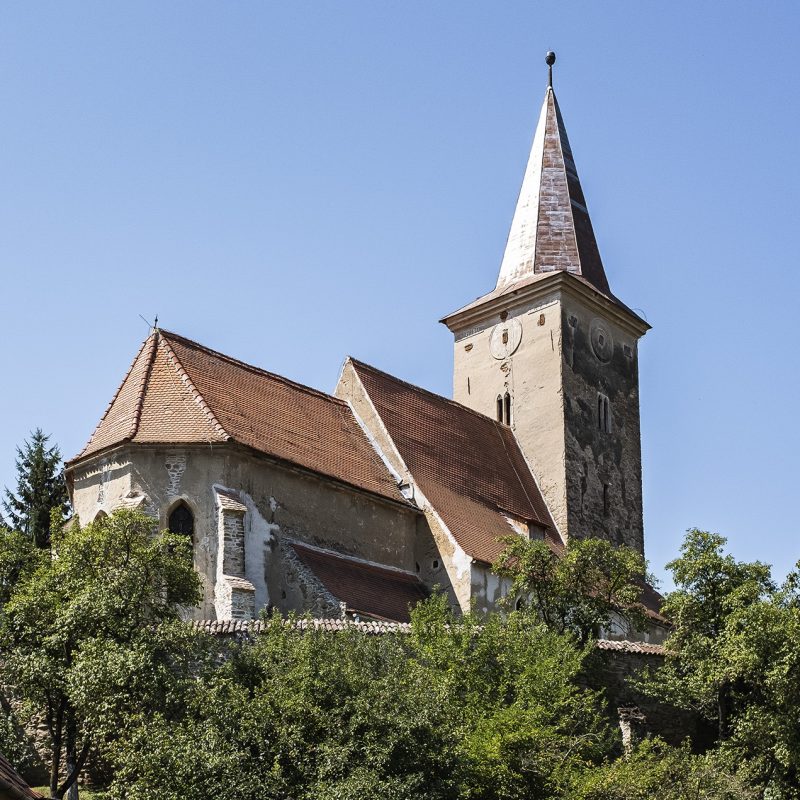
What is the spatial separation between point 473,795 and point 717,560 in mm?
8950

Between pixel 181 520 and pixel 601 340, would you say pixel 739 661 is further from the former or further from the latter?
pixel 601 340

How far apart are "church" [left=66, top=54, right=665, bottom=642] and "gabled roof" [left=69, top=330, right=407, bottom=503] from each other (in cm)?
6

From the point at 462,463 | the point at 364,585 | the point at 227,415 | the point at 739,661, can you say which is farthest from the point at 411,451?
the point at 739,661

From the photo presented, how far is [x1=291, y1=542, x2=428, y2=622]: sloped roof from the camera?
97.5 feet

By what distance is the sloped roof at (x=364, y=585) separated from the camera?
2972 cm

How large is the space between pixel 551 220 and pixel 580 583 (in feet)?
65.2

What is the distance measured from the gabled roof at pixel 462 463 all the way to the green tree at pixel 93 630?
1302 centimetres

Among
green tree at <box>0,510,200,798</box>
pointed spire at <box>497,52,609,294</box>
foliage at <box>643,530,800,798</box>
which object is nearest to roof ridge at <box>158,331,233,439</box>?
green tree at <box>0,510,200,798</box>

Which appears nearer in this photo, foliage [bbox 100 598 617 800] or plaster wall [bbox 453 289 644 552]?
foliage [bbox 100 598 617 800]

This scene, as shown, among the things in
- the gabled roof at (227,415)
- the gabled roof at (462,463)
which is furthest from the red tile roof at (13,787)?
the gabled roof at (462,463)

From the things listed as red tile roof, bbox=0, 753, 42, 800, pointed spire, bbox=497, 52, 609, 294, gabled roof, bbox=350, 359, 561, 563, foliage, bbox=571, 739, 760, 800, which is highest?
pointed spire, bbox=497, 52, 609, 294

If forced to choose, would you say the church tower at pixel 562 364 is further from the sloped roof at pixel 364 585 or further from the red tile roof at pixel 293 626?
the red tile roof at pixel 293 626

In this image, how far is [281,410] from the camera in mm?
33469

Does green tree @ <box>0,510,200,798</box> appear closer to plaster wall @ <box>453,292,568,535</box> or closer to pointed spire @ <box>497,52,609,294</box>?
plaster wall @ <box>453,292,568,535</box>
